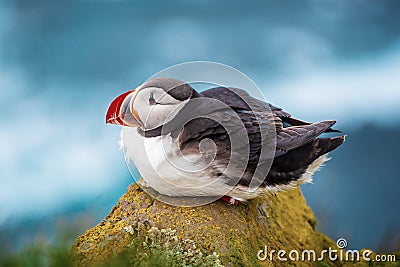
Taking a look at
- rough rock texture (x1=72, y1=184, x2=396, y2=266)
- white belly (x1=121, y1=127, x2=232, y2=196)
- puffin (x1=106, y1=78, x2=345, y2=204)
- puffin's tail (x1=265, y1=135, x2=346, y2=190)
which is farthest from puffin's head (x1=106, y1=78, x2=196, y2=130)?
puffin's tail (x1=265, y1=135, x2=346, y2=190)

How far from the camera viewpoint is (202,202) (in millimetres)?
3902

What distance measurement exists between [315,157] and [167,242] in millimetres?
1565

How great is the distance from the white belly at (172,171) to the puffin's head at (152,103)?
0.18 meters

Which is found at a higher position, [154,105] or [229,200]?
[154,105]

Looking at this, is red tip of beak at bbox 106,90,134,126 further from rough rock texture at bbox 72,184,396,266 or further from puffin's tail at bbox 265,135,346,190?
puffin's tail at bbox 265,135,346,190

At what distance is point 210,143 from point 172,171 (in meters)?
0.36

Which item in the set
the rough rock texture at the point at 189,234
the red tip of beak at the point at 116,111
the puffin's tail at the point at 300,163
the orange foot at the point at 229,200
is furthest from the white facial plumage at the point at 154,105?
the puffin's tail at the point at 300,163

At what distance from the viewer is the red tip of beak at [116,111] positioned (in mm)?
4004

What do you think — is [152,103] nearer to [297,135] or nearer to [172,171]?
[172,171]

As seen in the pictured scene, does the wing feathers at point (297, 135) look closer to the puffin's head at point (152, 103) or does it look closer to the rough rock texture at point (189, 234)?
the rough rock texture at point (189, 234)

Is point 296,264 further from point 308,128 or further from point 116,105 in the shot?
point 116,105

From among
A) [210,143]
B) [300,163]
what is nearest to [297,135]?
[300,163]

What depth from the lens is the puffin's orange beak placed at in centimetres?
399

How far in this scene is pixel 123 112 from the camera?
13.1 ft
